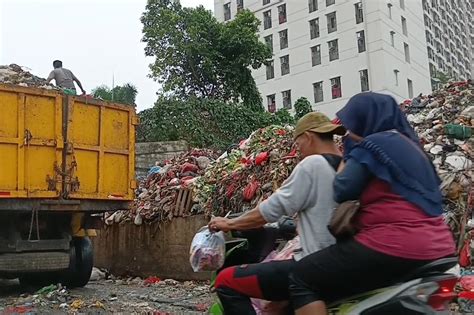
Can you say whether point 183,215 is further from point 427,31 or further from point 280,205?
point 427,31

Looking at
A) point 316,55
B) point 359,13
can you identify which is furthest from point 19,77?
point 316,55

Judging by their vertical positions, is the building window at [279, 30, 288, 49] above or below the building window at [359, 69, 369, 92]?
above

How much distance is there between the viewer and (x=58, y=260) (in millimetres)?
7773

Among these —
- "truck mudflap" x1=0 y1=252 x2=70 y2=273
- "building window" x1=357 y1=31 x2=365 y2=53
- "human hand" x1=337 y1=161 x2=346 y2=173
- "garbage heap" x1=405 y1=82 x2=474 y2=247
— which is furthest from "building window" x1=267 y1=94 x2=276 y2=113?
"human hand" x1=337 y1=161 x2=346 y2=173

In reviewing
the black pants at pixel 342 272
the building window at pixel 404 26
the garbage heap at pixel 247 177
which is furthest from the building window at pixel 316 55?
the black pants at pixel 342 272

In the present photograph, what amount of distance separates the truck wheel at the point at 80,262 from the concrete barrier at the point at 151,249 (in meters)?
1.73

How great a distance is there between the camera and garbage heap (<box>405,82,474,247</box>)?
23.8 feet

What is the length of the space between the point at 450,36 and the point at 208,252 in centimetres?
6466

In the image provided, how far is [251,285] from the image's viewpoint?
2564 mm

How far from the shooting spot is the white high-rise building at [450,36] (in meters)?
51.9

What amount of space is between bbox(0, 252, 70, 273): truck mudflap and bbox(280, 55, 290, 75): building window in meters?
39.3

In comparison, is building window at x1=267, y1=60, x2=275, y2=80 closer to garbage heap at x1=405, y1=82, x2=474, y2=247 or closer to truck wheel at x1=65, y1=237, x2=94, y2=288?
garbage heap at x1=405, y1=82, x2=474, y2=247

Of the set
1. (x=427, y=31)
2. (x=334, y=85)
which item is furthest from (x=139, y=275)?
(x=427, y=31)

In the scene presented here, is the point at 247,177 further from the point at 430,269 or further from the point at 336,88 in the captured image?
the point at 336,88
